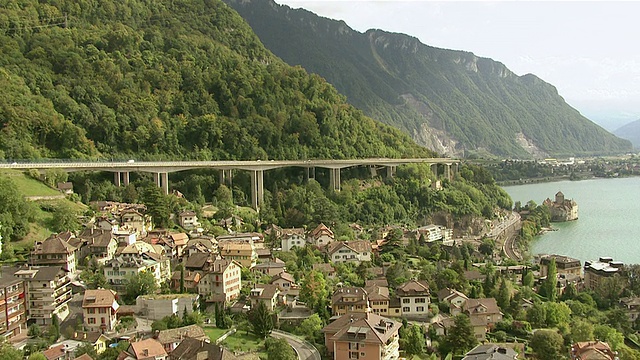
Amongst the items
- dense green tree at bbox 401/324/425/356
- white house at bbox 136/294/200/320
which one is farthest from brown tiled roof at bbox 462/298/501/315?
white house at bbox 136/294/200/320

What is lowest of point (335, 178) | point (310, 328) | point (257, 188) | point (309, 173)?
point (310, 328)

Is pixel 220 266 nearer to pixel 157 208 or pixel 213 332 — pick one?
pixel 213 332

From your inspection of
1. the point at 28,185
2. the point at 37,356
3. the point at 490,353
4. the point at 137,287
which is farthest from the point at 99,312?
the point at 28,185

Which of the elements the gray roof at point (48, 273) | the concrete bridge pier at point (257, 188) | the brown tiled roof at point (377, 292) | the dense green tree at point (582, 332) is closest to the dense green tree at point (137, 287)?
the gray roof at point (48, 273)

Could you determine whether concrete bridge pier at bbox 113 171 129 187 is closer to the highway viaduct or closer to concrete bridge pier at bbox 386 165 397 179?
the highway viaduct

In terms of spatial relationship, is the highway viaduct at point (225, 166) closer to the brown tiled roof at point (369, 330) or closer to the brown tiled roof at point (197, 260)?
the brown tiled roof at point (197, 260)

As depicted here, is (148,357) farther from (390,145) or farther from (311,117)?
(390,145)
